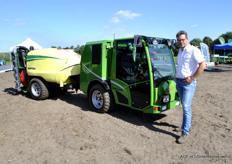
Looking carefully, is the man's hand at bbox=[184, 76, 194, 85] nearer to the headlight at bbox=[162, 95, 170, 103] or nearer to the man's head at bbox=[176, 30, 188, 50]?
the man's head at bbox=[176, 30, 188, 50]

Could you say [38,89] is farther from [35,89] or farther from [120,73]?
[120,73]

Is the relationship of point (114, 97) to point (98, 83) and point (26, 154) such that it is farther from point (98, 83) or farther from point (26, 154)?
point (26, 154)

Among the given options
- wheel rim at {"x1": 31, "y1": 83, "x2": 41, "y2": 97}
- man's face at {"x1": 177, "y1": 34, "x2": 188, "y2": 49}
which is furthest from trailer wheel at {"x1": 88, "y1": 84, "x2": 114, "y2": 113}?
wheel rim at {"x1": 31, "y1": 83, "x2": 41, "y2": 97}

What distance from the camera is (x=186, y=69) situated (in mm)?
3441

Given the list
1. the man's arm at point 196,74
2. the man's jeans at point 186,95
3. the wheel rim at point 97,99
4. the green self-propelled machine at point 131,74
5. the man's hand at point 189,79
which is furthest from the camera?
the wheel rim at point 97,99

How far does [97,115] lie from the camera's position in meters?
5.09

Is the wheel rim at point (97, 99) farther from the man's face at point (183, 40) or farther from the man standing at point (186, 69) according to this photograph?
the man's face at point (183, 40)

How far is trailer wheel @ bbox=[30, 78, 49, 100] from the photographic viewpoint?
6.48 metres

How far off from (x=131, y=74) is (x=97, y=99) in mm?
1517

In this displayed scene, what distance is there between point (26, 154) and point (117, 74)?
107 inches

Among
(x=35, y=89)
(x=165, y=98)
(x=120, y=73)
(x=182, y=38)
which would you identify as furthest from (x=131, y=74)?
(x=35, y=89)

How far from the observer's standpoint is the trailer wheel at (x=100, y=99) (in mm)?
4926

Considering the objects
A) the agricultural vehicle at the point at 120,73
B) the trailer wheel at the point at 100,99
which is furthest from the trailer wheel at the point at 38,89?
the trailer wheel at the point at 100,99

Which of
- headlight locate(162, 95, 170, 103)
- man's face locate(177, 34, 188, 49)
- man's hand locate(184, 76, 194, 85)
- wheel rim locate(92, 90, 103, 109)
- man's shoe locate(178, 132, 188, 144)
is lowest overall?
man's shoe locate(178, 132, 188, 144)
